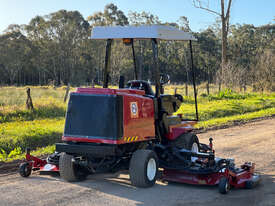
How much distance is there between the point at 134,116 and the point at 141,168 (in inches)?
33.8

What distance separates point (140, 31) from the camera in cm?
695

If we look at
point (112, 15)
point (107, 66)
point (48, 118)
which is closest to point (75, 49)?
point (112, 15)

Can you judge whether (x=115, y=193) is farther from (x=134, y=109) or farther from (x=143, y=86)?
(x=143, y=86)

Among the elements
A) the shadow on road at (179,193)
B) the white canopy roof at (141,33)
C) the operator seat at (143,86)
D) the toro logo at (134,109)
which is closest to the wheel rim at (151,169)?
the shadow on road at (179,193)

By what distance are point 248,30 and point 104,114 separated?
5390cm

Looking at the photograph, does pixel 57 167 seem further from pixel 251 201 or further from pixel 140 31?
pixel 251 201

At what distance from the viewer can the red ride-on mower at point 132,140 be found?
6.16 metres

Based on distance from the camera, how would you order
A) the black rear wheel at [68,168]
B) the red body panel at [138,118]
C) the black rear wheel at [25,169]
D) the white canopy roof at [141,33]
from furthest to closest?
the black rear wheel at [25,169]
the white canopy roof at [141,33]
the black rear wheel at [68,168]
the red body panel at [138,118]

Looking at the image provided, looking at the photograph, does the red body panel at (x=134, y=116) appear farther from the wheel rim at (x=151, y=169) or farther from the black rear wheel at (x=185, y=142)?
the black rear wheel at (x=185, y=142)

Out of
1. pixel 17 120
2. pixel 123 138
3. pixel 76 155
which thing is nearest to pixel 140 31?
pixel 123 138

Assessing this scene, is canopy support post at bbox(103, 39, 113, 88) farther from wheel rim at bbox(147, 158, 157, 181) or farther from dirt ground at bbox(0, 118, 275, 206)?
wheel rim at bbox(147, 158, 157, 181)

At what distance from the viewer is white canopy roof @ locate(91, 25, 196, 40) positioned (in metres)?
6.82

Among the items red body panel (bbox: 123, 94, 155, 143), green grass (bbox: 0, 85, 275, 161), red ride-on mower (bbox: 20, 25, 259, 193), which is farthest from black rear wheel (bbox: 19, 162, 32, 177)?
red body panel (bbox: 123, 94, 155, 143)

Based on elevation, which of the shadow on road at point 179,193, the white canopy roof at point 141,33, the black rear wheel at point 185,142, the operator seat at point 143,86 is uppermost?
the white canopy roof at point 141,33
